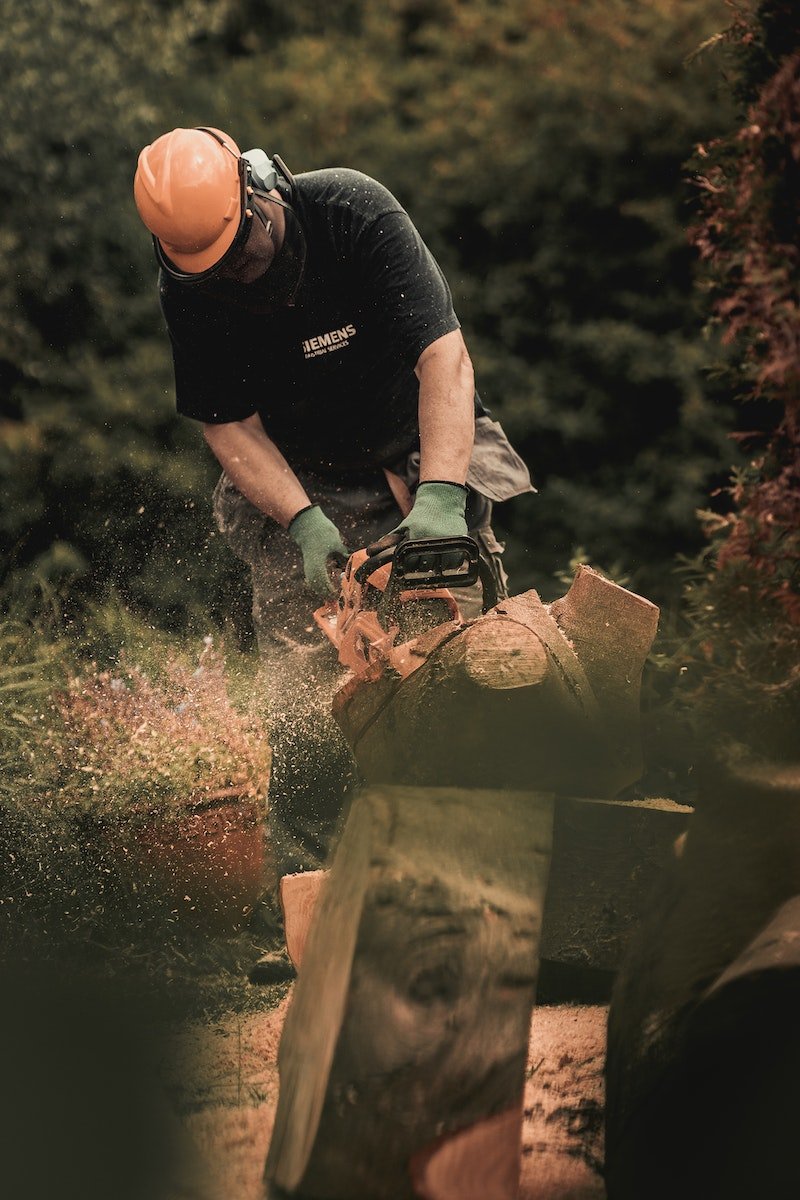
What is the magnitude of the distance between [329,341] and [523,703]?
1.05 metres

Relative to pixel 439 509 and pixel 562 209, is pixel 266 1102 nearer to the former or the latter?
pixel 439 509

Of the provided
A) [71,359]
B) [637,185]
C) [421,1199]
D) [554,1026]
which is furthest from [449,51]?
[421,1199]

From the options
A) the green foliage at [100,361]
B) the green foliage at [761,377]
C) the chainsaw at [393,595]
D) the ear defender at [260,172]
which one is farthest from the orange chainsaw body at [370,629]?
the green foliage at [100,361]

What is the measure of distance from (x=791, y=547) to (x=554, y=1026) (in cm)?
99

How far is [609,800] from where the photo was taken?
7.02ft

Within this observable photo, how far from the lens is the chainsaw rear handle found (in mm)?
2102

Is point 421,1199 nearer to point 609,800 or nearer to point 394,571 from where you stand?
point 609,800

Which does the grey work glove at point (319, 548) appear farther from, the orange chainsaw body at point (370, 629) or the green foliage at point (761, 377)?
the green foliage at point (761, 377)

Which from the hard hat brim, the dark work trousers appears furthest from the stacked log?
the hard hat brim

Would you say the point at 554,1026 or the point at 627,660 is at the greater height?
the point at 627,660

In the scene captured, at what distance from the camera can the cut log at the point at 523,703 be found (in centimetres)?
192

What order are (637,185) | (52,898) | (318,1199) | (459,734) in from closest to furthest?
(318,1199) → (459,734) → (52,898) → (637,185)

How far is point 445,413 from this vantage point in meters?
2.42

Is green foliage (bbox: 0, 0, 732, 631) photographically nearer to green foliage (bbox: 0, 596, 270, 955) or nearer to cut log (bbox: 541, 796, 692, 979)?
green foliage (bbox: 0, 596, 270, 955)
